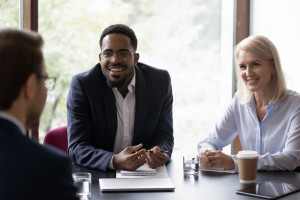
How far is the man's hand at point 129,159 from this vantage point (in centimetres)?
235

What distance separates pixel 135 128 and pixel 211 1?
1911mm

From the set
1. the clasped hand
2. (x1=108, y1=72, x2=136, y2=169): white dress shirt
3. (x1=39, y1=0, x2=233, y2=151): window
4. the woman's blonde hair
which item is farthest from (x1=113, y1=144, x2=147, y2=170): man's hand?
(x1=39, y1=0, x2=233, y2=151): window

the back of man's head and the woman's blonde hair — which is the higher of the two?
the woman's blonde hair

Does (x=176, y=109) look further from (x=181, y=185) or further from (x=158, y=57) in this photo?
(x=181, y=185)

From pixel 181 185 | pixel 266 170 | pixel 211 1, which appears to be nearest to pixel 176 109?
pixel 211 1

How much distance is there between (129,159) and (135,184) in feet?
0.83

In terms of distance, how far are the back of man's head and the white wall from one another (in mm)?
2802

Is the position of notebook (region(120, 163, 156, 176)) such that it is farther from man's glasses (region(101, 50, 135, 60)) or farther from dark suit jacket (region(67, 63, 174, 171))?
man's glasses (region(101, 50, 135, 60))

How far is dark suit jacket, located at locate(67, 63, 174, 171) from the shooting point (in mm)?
2686

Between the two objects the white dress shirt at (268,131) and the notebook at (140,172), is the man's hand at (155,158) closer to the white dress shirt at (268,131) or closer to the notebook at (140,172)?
the notebook at (140,172)

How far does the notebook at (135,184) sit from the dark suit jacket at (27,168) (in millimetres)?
799

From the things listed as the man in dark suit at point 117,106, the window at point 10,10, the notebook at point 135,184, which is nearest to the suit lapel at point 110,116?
the man in dark suit at point 117,106

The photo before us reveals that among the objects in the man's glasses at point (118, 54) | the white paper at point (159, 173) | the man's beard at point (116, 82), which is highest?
the man's glasses at point (118, 54)

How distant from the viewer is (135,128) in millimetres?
2857
